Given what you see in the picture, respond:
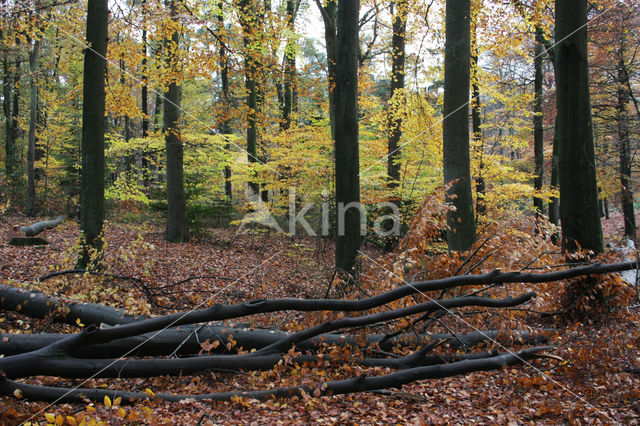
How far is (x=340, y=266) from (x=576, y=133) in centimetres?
426

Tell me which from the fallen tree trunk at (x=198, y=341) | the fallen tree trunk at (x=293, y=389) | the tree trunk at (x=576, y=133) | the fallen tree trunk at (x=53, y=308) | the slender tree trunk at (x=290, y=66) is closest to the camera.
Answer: the fallen tree trunk at (x=293, y=389)

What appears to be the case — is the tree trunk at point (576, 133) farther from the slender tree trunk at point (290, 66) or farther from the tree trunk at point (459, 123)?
the slender tree trunk at point (290, 66)

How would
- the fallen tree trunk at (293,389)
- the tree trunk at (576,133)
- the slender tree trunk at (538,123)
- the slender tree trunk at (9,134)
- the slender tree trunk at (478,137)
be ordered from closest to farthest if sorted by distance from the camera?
the fallen tree trunk at (293,389) < the tree trunk at (576,133) < the slender tree trunk at (478,137) < the slender tree trunk at (538,123) < the slender tree trunk at (9,134)

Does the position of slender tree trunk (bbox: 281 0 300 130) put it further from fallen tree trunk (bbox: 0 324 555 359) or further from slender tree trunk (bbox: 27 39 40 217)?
slender tree trunk (bbox: 27 39 40 217)

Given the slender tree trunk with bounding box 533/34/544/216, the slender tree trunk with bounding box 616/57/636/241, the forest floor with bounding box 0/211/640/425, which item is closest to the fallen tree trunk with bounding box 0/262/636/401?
the forest floor with bounding box 0/211/640/425

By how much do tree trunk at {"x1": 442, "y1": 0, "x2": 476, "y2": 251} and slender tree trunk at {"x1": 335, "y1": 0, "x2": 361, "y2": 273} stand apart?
1661 millimetres

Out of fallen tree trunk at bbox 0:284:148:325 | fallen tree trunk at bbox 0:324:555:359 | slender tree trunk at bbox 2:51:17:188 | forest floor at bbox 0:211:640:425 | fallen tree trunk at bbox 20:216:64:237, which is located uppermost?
slender tree trunk at bbox 2:51:17:188

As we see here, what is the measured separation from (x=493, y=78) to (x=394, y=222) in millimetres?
5802

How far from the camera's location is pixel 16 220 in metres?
14.6

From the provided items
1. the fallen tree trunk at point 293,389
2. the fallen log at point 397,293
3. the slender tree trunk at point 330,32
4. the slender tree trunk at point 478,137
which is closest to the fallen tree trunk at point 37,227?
the slender tree trunk at point 330,32

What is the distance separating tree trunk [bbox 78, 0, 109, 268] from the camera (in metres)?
7.16

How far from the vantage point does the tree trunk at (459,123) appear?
704 centimetres

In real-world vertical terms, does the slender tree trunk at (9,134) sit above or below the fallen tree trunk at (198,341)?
above

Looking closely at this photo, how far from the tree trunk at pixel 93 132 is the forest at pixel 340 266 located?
39 mm
